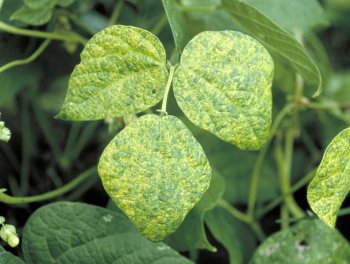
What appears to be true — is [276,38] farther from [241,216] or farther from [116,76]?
[241,216]

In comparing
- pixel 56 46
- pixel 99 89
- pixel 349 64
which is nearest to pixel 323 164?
pixel 99 89

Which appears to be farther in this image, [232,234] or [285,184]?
[285,184]

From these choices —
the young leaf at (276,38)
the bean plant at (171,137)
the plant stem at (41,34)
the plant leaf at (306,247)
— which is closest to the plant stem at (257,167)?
the bean plant at (171,137)

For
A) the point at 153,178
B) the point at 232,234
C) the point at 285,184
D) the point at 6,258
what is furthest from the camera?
the point at 285,184

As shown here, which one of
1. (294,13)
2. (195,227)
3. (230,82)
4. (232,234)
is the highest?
(230,82)

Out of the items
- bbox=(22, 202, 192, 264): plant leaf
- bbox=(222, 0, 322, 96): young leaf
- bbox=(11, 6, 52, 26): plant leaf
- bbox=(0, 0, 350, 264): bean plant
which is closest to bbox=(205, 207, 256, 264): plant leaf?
bbox=(0, 0, 350, 264): bean plant

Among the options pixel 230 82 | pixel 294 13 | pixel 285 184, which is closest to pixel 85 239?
pixel 230 82

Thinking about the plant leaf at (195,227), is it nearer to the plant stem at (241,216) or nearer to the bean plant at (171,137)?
the bean plant at (171,137)

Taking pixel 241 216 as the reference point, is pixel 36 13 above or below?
above
